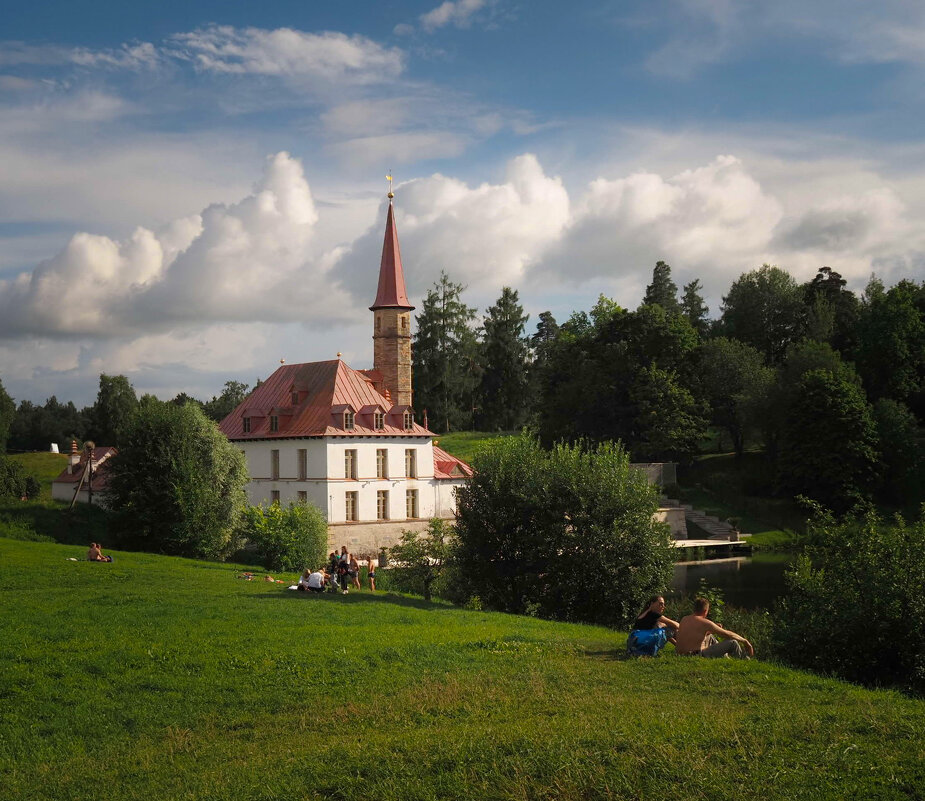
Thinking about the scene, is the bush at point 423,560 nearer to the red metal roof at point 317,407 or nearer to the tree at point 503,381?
the red metal roof at point 317,407

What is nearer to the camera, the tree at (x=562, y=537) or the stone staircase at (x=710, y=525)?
the tree at (x=562, y=537)

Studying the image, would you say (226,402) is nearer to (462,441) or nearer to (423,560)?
(462,441)

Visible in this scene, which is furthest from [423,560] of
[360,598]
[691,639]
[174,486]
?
[691,639]

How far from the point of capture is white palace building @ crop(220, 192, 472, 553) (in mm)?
51406

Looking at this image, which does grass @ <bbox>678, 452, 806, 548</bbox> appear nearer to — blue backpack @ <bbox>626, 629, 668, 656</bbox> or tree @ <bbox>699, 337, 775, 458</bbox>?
tree @ <bbox>699, 337, 775, 458</bbox>

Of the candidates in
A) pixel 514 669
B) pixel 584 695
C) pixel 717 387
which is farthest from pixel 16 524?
pixel 717 387

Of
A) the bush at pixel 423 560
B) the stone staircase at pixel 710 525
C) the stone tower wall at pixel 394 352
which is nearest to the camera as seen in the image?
the bush at pixel 423 560

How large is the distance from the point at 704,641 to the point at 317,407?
3887 cm

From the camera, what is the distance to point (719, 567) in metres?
52.4

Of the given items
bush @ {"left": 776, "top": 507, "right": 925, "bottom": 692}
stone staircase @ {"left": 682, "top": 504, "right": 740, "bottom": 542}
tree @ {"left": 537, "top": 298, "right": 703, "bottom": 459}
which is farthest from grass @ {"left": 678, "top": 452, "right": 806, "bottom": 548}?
bush @ {"left": 776, "top": 507, "right": 925, "bottom": 692}

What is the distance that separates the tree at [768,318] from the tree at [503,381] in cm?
A: 2114

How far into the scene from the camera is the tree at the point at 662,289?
335 ft

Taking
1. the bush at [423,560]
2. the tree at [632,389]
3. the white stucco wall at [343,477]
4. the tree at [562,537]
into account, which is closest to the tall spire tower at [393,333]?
the white stucco wall at [343,477]

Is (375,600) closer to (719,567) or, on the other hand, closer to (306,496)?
(306,496)
